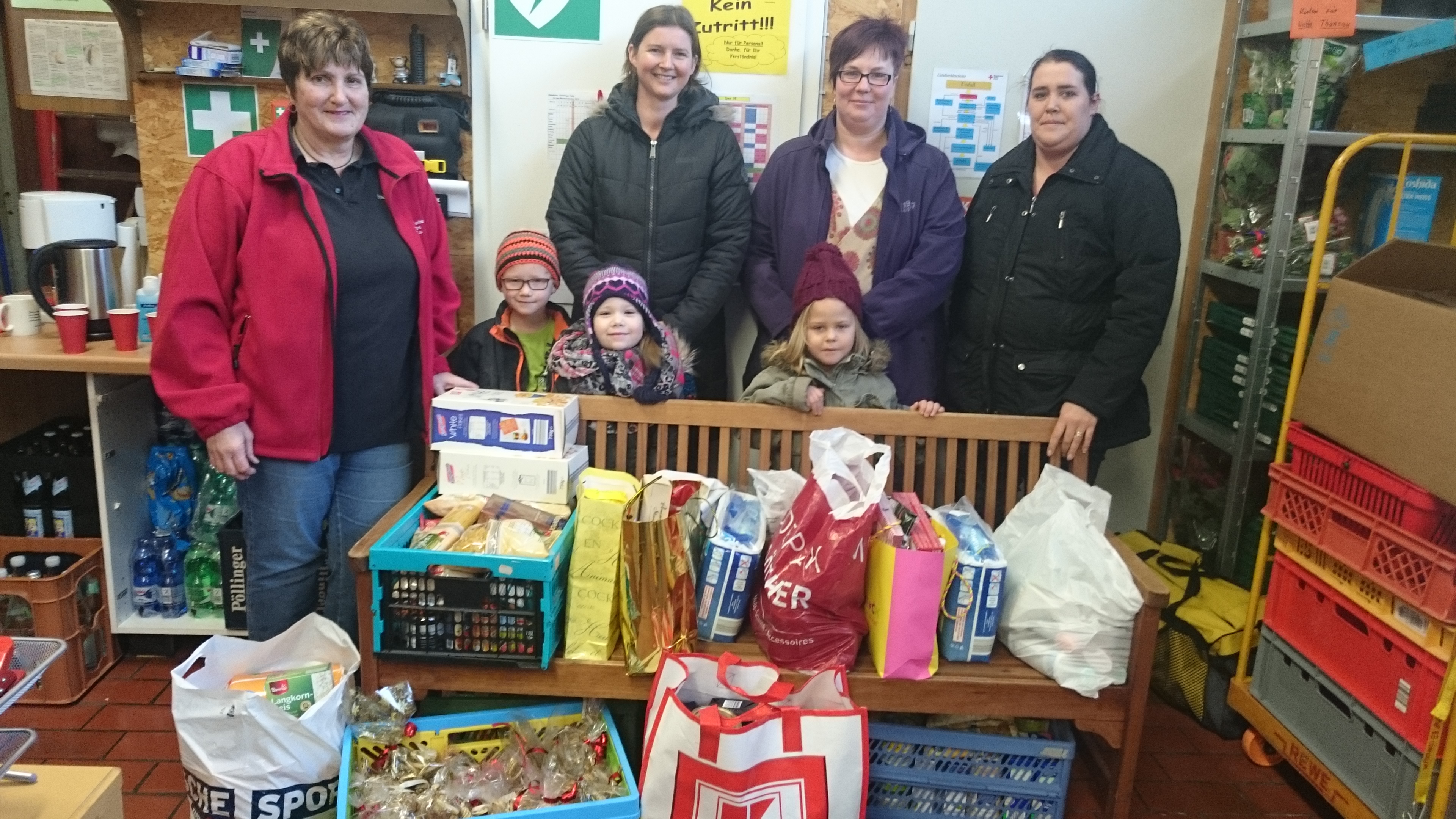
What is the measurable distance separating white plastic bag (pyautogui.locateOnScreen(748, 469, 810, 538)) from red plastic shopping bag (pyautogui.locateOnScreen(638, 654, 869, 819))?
459 millimetres

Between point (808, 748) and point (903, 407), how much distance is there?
1.05 metres

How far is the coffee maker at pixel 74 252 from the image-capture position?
2.71 metres

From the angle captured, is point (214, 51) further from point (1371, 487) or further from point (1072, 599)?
point (1371, 487)

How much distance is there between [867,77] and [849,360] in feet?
2.41

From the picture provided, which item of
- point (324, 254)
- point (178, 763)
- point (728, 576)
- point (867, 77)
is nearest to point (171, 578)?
point (178, 763)

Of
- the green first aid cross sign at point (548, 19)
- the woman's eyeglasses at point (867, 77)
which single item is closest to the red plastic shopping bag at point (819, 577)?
the woman's eyeglasses at point (867, 77)

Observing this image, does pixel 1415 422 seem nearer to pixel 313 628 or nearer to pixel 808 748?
pixel 808 748

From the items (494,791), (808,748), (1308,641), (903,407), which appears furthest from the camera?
(903,407)

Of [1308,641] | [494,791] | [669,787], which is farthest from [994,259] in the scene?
[494,791]

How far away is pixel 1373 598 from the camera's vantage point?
2104 mm

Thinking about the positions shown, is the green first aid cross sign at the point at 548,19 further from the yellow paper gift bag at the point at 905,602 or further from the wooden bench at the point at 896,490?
the yellow paper gift bag at the point at 905,602

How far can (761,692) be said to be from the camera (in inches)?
79.1

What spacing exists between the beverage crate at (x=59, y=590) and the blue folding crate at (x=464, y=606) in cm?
120

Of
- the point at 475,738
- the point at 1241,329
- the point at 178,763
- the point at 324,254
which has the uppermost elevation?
the point at 324,254
